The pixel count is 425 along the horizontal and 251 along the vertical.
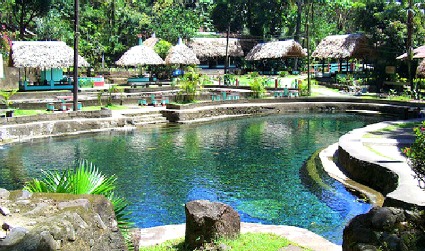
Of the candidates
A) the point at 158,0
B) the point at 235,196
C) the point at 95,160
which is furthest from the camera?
the point at 158,0

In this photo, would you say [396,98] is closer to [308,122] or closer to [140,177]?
[308,122]

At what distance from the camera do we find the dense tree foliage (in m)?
38.1

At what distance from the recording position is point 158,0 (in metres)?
65.0

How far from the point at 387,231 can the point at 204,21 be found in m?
55.1

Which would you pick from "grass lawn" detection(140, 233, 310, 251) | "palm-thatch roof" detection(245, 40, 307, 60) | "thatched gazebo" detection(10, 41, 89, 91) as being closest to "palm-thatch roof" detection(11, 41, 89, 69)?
"thatched gazebo" detection(10, 41, 89, 91)

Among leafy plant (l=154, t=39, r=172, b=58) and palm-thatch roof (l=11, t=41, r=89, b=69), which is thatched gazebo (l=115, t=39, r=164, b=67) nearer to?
leafy plant (l=154, t=39, r=172, b=58)

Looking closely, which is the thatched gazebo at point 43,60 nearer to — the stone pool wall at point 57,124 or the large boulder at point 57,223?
the stone pool wall at point 57,124

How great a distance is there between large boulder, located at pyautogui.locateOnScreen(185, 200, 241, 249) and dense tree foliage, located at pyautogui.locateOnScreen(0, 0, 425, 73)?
102ft

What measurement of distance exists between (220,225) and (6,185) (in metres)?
9.17

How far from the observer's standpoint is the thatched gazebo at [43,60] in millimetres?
31766

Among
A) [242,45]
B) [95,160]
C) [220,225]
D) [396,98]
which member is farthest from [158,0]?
[220,225]

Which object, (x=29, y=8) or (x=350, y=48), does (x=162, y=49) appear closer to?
(x=29, y=8)

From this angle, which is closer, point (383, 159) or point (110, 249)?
point (110, 249)

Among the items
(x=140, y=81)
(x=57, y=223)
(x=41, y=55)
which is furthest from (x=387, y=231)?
(x=140, y=81)
